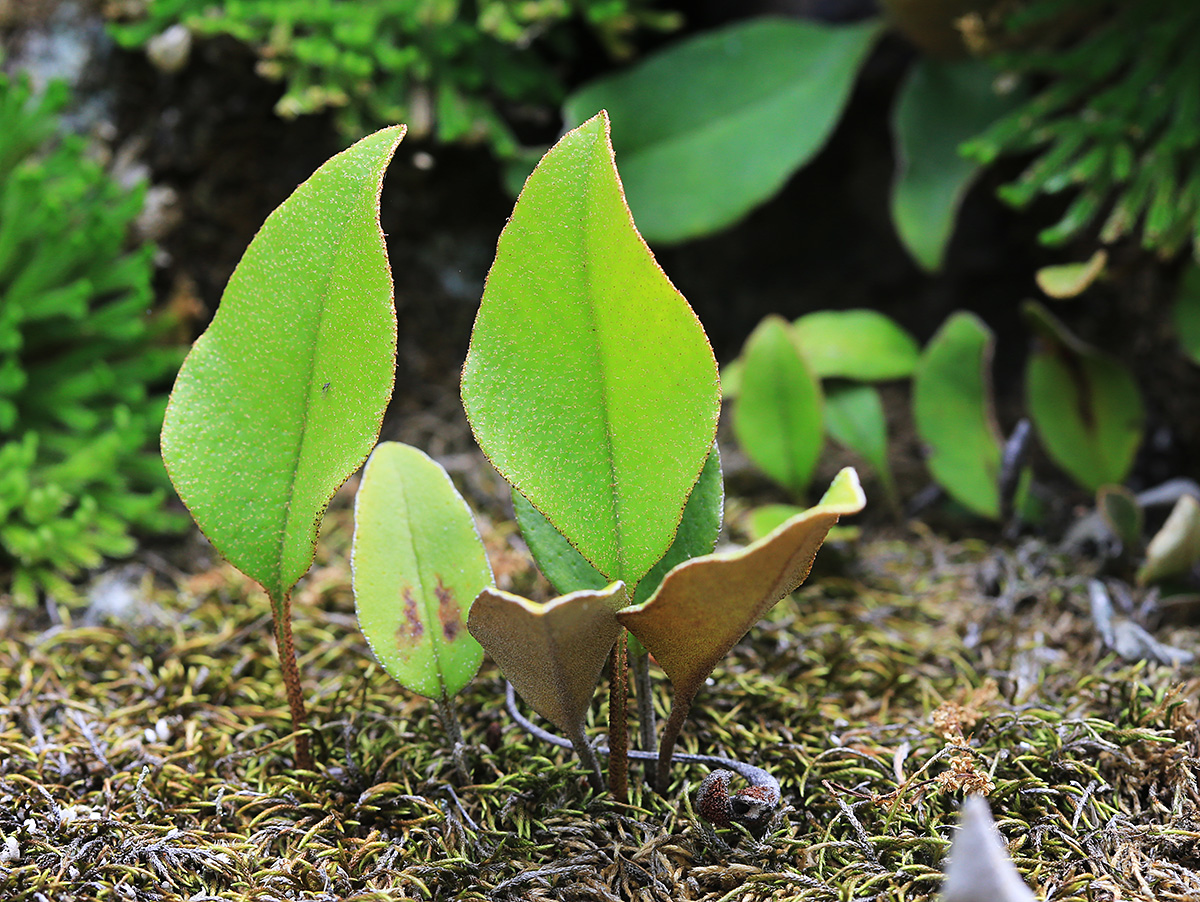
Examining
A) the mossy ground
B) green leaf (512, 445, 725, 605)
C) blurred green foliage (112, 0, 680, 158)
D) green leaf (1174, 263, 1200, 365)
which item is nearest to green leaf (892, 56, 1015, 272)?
green leaf (1174, 263, 1200, 365)

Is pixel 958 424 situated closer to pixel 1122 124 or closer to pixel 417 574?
pixel 1122 124

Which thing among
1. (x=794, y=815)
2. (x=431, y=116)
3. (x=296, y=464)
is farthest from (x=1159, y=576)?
(x=431, y=116)

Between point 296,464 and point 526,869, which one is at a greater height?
point 296,464

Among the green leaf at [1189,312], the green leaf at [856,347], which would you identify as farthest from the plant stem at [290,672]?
the green leaf at [1189,312]

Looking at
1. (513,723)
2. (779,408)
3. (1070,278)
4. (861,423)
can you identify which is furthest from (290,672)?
(1070,278)

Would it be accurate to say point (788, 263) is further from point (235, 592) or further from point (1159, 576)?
point (235, 592)

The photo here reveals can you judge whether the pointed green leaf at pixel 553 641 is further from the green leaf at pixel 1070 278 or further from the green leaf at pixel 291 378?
the green leaf at pixel 1070 278
